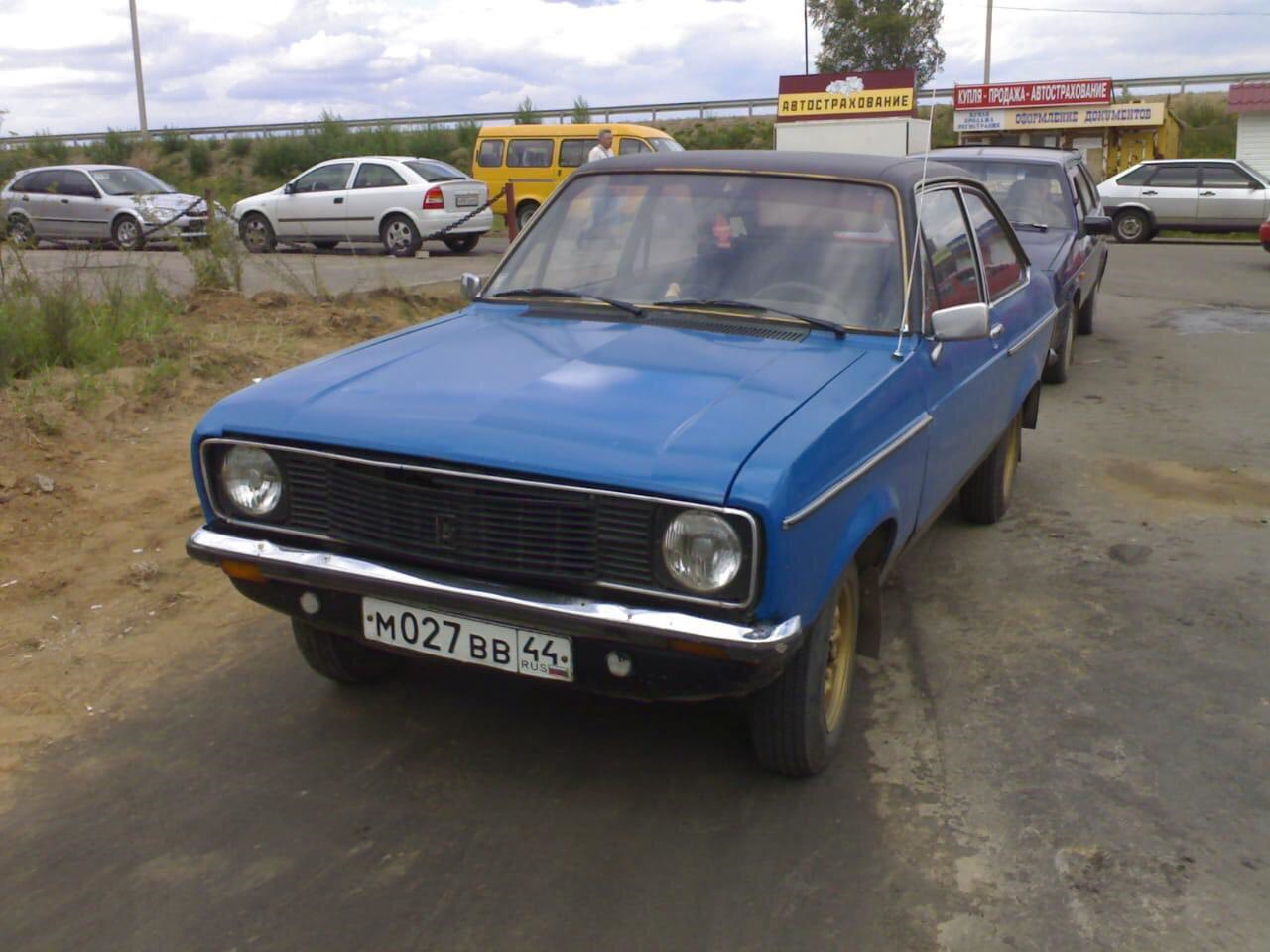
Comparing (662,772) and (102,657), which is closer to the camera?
(662,772)

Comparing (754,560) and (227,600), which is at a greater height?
(754,560)

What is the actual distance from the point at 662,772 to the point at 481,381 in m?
1.22

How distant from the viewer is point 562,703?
3.85 m

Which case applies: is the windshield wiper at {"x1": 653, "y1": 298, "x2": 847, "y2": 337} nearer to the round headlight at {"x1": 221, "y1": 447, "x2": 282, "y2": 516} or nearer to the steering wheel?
the steering wheel

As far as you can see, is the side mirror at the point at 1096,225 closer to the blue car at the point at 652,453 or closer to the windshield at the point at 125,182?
the blue car at the point at 652,453

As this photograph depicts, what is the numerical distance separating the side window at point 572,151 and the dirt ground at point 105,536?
12993 millimetres

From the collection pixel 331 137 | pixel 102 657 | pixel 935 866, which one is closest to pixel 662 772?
pixel 935 866

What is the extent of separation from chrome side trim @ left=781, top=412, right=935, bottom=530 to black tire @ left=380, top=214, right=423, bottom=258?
15.4 m

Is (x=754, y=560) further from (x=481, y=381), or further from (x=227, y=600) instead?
(x=227, y=600)

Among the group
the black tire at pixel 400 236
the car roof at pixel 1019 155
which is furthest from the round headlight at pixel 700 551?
the black tire at pixel 400 236

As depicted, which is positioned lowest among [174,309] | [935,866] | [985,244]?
[935,866]

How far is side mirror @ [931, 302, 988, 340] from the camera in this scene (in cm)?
364

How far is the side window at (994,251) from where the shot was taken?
4.93m

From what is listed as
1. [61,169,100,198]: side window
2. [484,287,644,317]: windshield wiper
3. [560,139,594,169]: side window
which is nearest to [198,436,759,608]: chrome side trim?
[484,287,644,317]: windshield wiper
